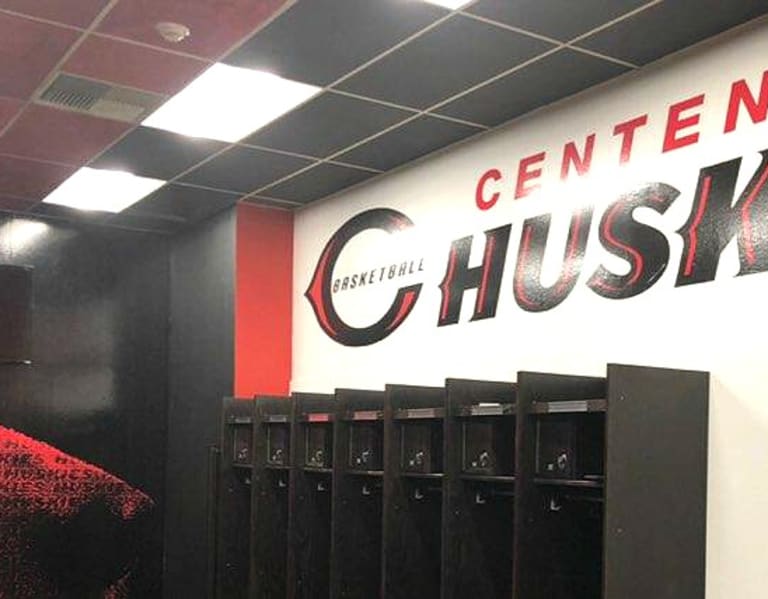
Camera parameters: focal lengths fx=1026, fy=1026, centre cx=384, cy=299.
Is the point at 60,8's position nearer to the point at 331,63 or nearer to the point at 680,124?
the point at 331,63

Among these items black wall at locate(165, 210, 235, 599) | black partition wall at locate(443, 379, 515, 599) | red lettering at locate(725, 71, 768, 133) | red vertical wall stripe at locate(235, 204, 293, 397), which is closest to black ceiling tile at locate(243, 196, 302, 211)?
red vertical wall stripe at locate(235, 204, 293, 397)

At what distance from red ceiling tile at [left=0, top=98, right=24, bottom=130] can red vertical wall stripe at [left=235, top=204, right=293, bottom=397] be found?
1949mm

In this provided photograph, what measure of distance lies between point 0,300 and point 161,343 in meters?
1.25

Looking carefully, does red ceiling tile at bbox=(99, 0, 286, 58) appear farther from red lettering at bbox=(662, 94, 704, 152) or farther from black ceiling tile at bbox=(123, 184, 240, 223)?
black ceiling tile at bbox=(123, 184, 240, 223)

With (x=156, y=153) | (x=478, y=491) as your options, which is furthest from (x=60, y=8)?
(x=478, y=491)

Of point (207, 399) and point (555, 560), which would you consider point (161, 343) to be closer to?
point (207, 399)

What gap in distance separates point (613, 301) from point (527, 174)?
2.97ft

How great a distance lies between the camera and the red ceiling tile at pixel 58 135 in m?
5.20

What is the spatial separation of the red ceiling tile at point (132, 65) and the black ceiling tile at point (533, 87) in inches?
50.7

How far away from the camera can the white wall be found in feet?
12.7

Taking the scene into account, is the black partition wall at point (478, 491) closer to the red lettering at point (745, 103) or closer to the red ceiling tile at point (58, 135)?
the red lettering at point (745, 103)

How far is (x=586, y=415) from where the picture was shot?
13.4 feet

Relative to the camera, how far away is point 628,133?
14.8ft

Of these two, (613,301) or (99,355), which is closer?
(613,301)
